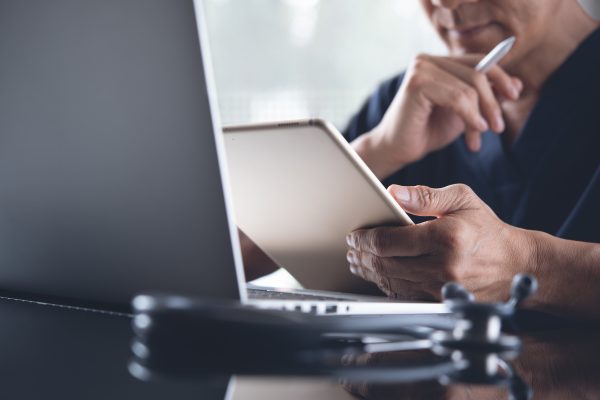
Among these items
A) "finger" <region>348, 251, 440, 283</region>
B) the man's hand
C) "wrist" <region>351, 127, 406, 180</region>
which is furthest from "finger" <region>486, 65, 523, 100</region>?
"finger" <region>348, 251, 440, 283</region>

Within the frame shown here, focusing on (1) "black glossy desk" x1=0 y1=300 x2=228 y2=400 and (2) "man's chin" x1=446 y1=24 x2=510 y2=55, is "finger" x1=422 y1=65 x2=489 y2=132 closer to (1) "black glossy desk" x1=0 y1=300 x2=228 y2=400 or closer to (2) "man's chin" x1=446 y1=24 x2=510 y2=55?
(2) "man's chin" x1=446 y1=24 x2=510 y2=55

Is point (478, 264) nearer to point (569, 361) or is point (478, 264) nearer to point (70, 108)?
point (569, 361)

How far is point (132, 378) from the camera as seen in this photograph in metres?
0.42

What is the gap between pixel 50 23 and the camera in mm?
477

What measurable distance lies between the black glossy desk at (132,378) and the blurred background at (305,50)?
2.42m

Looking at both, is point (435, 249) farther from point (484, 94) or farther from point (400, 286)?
point (484, 94)

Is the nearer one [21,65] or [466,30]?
[21,65]

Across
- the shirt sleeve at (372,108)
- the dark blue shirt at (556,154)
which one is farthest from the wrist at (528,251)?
the shirt sleeve at (372,108)

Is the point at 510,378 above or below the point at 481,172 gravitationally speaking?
above

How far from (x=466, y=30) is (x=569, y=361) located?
0.86 meters

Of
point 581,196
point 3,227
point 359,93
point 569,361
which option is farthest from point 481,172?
point 359,93

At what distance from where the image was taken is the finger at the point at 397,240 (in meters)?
0.62

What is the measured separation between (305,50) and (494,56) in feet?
6.57

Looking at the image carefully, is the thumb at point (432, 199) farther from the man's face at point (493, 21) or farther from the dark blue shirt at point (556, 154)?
the man's face at point (493, 21)
